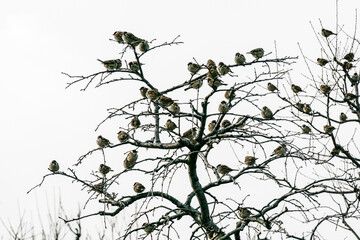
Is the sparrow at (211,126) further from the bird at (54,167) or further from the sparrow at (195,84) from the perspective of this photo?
the bird at (54,167)

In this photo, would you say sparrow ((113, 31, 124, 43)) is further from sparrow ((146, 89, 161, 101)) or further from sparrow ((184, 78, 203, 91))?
sparrow ((184, 78, 203, 91))

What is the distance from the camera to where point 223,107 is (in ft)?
20.8

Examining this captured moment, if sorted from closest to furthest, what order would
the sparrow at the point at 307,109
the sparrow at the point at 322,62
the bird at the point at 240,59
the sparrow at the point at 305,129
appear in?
the bird at the point at 240,59 → the sparrow at the point at 305,129 → the sparrow at the point at 307,109 → the sparrow at the point at 322,62

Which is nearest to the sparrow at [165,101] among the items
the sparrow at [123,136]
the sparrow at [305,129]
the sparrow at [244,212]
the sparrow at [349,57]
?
the sparrow at [123,136]

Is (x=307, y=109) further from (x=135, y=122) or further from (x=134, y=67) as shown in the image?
(x=135, y=122)

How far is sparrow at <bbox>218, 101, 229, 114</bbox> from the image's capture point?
6.23m

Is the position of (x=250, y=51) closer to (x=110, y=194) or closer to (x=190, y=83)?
(x=190, y=83)

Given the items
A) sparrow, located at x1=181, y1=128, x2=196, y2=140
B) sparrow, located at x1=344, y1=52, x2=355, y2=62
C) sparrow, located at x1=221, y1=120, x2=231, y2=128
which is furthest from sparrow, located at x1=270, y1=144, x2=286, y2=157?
sparrow, located at x1=344, y1=52, x2=355, y2=62

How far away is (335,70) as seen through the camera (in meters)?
8.48

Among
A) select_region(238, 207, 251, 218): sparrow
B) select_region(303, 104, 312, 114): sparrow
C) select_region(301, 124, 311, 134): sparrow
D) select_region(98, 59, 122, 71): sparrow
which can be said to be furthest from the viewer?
select_region(303, 104, 312, 114): sparrow

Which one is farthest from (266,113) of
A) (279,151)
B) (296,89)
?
(296,89)

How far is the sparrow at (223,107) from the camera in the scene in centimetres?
623

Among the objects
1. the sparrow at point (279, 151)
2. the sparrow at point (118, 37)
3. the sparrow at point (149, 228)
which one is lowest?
the sparrow at point (149, 228)

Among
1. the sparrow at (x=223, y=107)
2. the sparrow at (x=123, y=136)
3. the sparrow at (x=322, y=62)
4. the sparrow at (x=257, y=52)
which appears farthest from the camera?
the sparrow at (x=322, y=62)
